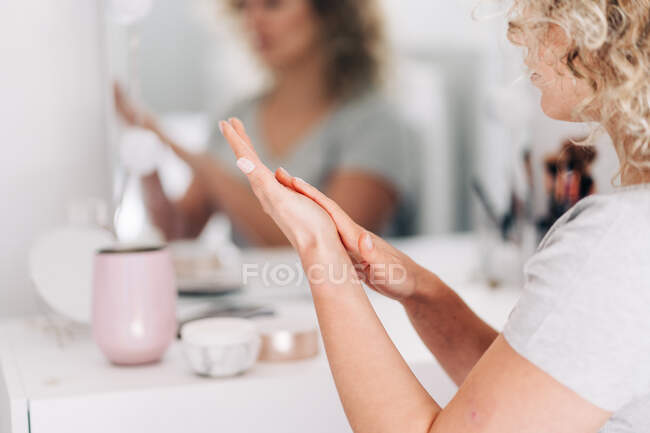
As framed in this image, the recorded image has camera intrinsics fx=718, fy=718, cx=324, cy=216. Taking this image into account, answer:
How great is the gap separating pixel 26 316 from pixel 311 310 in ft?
1.57

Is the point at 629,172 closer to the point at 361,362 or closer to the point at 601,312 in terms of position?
the point at 601,312

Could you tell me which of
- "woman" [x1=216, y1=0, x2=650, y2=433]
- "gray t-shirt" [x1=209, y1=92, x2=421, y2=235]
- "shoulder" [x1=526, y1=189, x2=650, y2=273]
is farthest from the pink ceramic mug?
"shoulder" [x1=526, y1=189, x2=650, y2=273]

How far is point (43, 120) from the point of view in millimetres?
1201

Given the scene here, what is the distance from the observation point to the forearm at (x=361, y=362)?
620 millimetres

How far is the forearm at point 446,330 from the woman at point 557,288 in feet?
0.29

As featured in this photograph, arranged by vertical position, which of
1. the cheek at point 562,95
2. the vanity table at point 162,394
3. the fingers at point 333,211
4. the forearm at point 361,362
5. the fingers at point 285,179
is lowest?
the vanity table at point 162,394

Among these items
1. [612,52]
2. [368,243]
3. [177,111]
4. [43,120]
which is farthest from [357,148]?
[612,52]

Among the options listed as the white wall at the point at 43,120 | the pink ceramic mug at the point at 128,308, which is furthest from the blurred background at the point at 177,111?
the pink ceramic mug at the point at 128,308

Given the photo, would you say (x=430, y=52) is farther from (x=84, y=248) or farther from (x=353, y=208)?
(x=84, y=248)

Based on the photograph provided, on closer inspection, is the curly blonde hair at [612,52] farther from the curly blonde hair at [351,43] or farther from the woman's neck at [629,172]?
the curly blonde hair at [351,43]

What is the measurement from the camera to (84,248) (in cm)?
110

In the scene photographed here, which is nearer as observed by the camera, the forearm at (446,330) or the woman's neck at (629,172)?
the woman's neck at (629,172)

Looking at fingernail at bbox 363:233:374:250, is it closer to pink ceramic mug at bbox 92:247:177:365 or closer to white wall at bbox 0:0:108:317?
pink ceramic mug at bbox 92:247:177:365

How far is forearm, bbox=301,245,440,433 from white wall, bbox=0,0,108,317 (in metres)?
0.70
